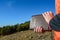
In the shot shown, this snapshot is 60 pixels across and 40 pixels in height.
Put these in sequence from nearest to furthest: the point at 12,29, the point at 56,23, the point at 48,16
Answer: the point at 56,23 < the point at 48,16 < the point at 12,29

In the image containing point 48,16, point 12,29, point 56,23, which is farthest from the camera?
point 12,29

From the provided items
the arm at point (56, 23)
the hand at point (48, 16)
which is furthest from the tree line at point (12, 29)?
the arm at point (56, 23)

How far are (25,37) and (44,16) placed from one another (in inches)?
165

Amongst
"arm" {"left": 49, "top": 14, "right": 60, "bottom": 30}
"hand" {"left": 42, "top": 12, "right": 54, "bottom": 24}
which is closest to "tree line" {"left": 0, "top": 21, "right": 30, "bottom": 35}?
"hand" {"left": 42, "top": 12, "right": 54, "bottom": 24}

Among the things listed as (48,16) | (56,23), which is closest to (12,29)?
(48,16)

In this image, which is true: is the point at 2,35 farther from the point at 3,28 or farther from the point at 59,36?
the point at 59,36

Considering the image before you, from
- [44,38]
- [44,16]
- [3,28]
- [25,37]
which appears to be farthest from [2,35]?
[44,16]

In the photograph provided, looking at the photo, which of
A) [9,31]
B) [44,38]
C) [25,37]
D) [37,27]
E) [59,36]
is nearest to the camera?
[59,36]

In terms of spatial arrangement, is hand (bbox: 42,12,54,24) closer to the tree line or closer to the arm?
the arm

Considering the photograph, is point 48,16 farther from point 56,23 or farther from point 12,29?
point 12,29

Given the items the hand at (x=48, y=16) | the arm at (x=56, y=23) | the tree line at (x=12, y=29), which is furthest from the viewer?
the tree line at (x=12, y=29)

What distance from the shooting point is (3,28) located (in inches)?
268

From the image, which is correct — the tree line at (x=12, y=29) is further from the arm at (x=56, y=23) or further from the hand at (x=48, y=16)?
the arm at (x=56, y=23)

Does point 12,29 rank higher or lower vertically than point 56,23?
higher
